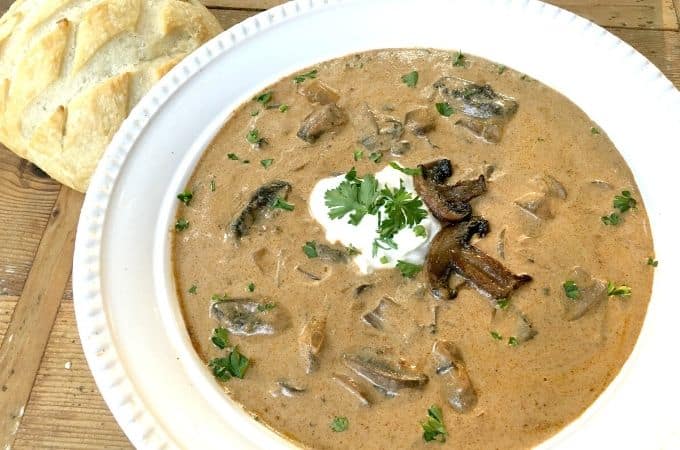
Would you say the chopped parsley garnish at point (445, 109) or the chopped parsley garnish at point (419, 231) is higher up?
the chopped parsley garnish at point (445, 109)

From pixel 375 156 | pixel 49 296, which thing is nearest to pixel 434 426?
pixel 375 156

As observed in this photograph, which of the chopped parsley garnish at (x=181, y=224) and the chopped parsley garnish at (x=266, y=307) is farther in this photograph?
the chopped parsley garnish at (x=181, y=224)

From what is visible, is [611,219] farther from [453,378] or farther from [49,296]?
[49,296]

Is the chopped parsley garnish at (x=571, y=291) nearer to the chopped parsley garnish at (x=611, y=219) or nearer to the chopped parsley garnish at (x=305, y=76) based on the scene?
the chopped parsley garnish at (x=611, y=219)

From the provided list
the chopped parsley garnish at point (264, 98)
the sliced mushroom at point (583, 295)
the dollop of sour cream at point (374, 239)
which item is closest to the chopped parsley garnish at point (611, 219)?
the sliced mushroom at point (583, 295)

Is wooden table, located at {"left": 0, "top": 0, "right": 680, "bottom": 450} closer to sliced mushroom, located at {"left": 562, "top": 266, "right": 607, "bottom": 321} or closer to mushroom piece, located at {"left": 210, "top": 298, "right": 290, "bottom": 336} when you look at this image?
mushroom piece, located at {"left": 210, "top": 298, "right": 290, "bottom": 336}

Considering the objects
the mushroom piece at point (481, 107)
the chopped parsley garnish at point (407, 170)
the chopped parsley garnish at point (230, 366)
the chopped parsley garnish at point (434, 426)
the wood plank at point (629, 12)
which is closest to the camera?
the chopped parsley garnish at point (434, 426)

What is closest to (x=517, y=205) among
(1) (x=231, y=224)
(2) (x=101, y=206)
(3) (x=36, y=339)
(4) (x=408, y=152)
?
(4) (x=408, y=152)

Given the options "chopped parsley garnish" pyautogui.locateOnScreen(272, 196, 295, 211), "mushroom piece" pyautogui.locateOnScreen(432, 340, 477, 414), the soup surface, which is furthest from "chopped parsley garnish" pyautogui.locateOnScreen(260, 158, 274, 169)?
"mushroom piece" pyautogui.locateOnScreen(432, 340, 477, 414)

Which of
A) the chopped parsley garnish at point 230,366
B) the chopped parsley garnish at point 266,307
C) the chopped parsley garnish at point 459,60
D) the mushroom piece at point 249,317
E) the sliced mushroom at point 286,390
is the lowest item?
the chopped parsley garnish at point 230,366
